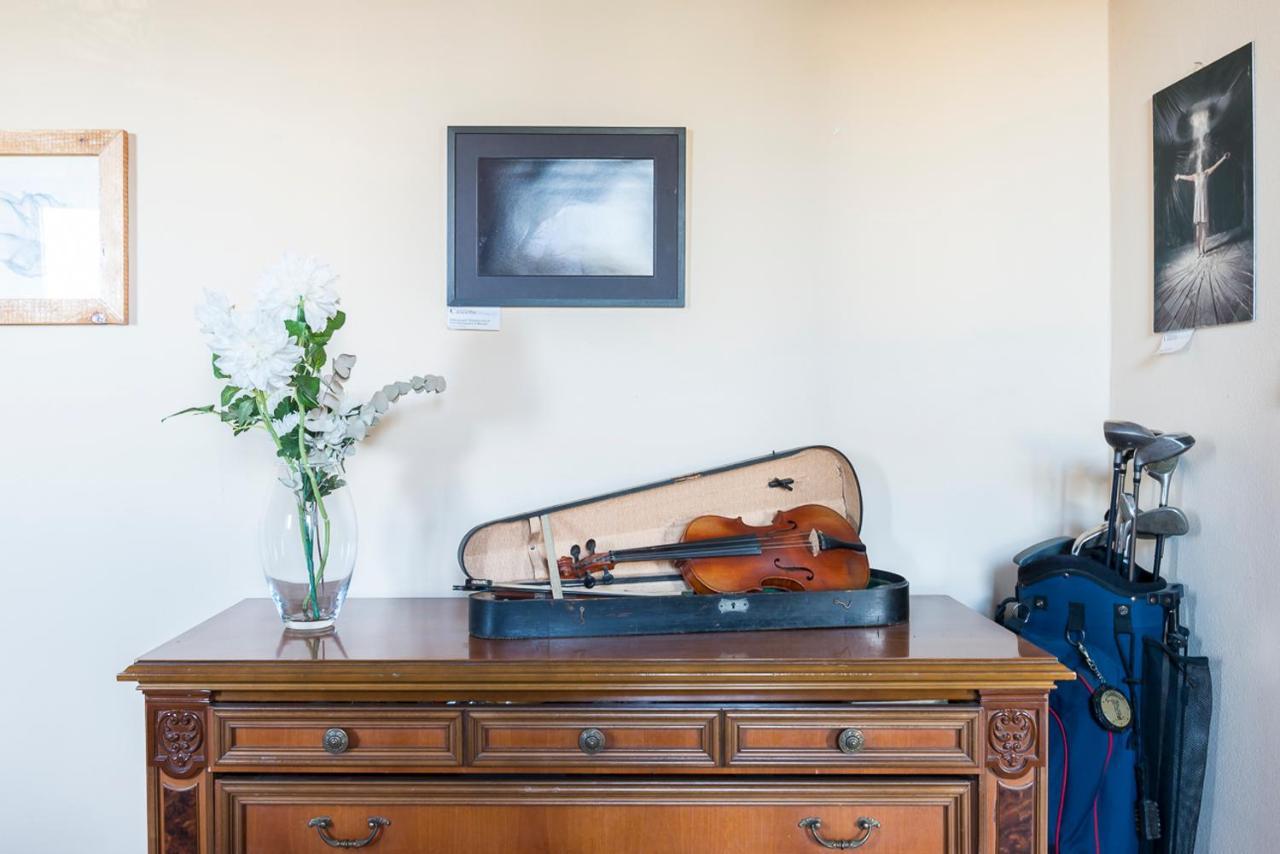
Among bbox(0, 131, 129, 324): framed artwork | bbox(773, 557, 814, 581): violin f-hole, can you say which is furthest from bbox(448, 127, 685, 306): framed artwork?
bbox(0, 131, 129, 324): framed artwork

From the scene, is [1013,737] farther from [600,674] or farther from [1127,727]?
[600,674]

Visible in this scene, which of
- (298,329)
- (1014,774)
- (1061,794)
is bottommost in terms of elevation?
(1061,794)

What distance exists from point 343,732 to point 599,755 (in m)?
0.47

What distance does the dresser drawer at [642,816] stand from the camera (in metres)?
1.64

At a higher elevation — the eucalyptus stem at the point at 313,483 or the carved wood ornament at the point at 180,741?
the eucalyptus stem at the point at 313,483

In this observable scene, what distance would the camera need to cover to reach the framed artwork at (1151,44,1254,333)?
1.80m

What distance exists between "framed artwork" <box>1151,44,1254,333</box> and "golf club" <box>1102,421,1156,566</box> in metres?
0.27

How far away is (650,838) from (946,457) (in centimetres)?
120

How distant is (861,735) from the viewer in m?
1.64

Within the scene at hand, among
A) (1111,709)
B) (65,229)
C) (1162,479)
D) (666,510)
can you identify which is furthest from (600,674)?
(65,229)

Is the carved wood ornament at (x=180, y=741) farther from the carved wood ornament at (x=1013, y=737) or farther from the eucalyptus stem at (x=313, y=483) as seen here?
the carved wood ornament at (x=1013, y=737)

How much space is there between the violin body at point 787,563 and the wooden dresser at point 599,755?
0.27 m

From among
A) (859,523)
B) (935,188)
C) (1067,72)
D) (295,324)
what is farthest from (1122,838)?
(295,324)

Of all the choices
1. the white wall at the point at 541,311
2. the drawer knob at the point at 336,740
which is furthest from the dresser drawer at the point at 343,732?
the white wall at the point at 541,311
